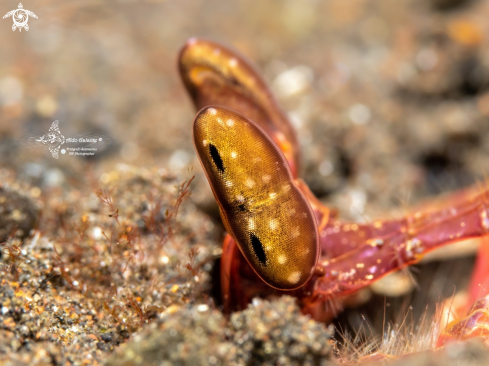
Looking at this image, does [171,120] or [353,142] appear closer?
[353,142]

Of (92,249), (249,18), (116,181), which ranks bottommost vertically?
(92,249)

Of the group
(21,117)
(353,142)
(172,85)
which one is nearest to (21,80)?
(21,117)

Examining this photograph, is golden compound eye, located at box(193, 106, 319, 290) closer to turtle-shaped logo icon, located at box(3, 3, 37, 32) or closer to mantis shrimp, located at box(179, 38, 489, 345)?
mantis shrimp, located at box(179, 38, 489, 345)

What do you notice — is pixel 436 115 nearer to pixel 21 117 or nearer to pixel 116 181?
pixel 116 181

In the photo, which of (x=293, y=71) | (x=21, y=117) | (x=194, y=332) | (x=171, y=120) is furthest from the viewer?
(x=293, y=71)

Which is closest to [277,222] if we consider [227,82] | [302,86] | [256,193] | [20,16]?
[256,193]

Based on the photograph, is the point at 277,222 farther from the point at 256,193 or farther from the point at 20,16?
the point at 20,16
